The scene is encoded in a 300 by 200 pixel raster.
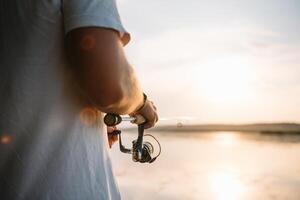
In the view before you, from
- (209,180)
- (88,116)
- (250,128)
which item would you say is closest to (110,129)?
(88,116)

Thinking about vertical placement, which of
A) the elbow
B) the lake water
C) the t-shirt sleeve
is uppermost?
the t-shirt sleeve

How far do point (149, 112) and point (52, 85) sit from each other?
563mm

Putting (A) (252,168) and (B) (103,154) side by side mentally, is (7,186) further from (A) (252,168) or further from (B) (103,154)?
(A) (252,168)

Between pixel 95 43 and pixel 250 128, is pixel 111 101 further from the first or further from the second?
pixel 250 128

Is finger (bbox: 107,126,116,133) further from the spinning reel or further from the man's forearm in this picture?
the man's forearm

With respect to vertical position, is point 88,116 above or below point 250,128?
above

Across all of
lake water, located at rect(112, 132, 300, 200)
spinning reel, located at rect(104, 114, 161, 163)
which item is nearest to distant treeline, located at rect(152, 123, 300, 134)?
lake water, located at rect(112, 132, 300, 200)

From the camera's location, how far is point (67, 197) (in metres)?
1.23

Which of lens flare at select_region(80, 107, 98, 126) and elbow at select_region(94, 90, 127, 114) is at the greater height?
elbow at select_region(94, 90, 127, 114)

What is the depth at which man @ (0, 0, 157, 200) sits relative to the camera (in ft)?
3.92

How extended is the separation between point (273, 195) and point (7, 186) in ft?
23.1

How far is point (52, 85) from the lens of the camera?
125cm

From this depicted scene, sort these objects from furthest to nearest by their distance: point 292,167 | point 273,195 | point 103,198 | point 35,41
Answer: point 292,167 < point 273,195 < point 103,198 < point 35,41

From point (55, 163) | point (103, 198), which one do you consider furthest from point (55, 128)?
point (103, 198)
